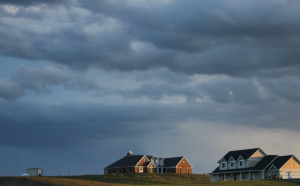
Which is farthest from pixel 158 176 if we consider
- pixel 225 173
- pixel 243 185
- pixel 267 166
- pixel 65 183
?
pixel 65 183

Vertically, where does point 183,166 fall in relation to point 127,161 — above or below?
below

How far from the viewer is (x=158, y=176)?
12975 cm

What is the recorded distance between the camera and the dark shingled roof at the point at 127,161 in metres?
151

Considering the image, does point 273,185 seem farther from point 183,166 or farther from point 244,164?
point 183,166

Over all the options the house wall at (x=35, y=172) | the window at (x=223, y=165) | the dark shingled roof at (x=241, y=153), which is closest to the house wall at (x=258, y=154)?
the dark shingled roof at (x=241, y=153)

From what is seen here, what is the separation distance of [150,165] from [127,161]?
825cm

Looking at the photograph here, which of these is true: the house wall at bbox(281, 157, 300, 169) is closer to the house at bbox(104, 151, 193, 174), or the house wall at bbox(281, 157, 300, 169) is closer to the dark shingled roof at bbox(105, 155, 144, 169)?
the house at bbox(104, 151, 193, 174)

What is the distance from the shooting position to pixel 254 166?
119m

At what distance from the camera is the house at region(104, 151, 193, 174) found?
492ft

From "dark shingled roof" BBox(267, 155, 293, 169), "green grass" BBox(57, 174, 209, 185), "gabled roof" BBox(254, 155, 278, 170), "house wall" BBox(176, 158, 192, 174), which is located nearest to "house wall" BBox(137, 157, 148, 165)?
"house wall" BBox(176, 158, 192, 174)

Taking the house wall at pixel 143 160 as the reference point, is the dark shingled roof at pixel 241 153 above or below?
above

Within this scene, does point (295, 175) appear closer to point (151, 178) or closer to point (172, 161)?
point (151, 178)

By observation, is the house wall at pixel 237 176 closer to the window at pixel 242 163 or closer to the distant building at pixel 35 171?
the window at pixel 242 163

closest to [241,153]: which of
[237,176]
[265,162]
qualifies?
[237,176]
